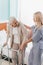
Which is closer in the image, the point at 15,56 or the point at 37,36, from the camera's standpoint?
the point at 37,36

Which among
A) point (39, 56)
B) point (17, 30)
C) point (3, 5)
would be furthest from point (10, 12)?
point (39, 56)

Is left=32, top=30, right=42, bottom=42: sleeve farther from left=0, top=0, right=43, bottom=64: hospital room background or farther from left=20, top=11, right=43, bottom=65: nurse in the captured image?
left=0, top=0, right=43, bottom=64: hospital room background

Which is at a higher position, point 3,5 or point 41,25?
point 3,5

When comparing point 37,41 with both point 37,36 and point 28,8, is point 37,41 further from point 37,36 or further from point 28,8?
point 28,8

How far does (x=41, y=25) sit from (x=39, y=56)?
259mm

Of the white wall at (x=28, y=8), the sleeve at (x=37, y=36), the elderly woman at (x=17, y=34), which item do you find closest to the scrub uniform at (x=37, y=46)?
the sleeve at (x=37, y=36)

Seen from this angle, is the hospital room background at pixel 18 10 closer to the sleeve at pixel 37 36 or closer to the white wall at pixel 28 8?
the white wall at pixel 28 8

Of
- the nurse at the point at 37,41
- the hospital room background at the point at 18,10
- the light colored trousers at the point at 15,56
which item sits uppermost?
the hospital room background at the point at 18,10

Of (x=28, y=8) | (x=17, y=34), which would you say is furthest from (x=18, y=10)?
(x=17, y=34)

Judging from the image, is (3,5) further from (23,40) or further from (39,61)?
(39,61)

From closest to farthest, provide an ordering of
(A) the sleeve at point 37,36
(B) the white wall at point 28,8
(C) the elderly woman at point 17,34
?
(A) the sleeve at point 37,36, (C) the elderly woman at point 17,34, (B) the white wall at point 28,8

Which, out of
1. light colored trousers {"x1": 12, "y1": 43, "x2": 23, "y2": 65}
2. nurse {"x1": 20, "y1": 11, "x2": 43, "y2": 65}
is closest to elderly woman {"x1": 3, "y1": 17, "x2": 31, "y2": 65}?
light colored trousers {"x1": 12, "y1": 43, "x2": 23, "y2": 65}

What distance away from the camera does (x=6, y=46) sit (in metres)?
1.54

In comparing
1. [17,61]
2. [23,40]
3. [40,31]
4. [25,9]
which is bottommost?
[17,61]
